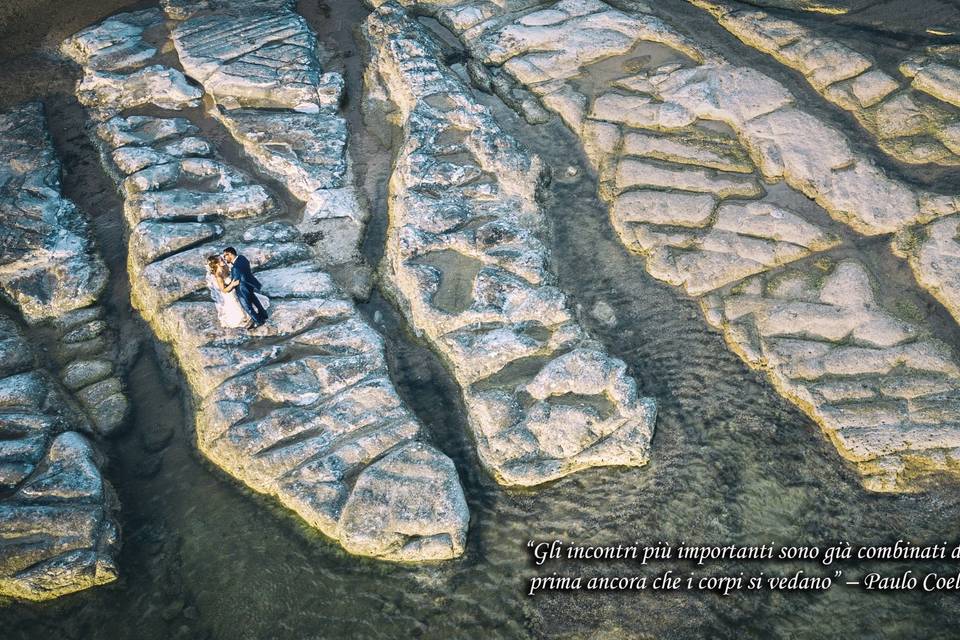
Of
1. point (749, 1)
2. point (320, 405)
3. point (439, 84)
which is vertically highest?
point (749, 1)

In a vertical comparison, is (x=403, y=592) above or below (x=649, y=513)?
below

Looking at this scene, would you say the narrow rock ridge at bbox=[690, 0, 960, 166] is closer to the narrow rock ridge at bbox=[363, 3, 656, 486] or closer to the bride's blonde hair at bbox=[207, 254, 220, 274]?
the narrow rock ridge at bbox=[363, 3, 656, 486]

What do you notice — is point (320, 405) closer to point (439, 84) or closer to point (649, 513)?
point (649, 513)

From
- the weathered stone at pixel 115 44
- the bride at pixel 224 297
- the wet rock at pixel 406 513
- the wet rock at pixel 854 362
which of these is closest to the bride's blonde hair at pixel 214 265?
the bride at pixel 224 297

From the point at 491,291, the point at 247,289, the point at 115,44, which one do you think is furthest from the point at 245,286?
the point at 115,44

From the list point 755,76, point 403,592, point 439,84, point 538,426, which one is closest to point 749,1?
point 755,76

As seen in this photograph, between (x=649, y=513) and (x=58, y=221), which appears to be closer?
(x=649, y=513)

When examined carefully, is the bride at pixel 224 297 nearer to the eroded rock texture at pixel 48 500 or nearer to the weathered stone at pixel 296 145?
the eroded rock texture at pixel 48 500

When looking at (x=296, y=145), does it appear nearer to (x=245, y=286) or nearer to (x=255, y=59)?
(x=255, y=59)
